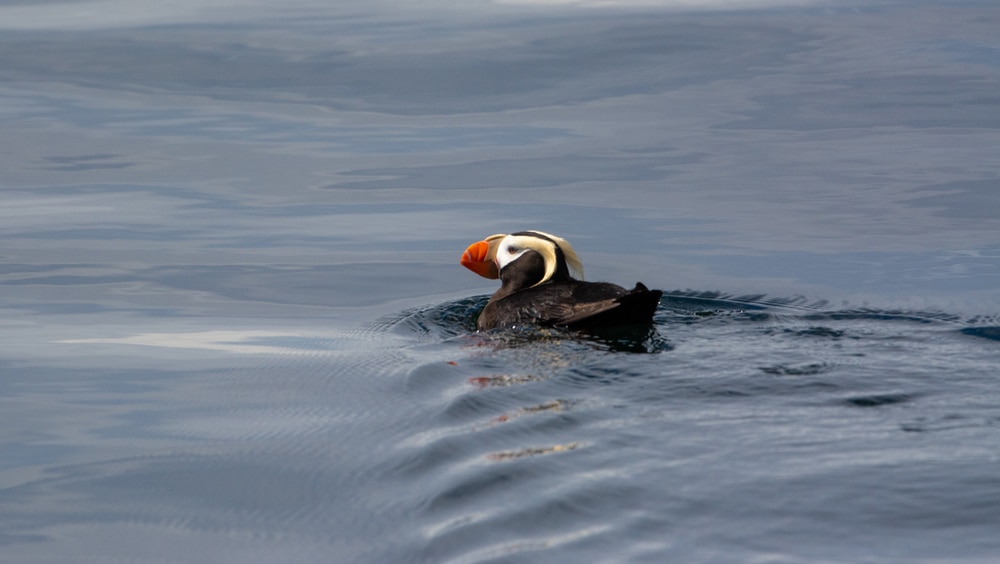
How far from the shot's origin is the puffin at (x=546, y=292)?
19.7ft

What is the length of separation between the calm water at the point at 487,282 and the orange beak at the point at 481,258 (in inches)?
12.7

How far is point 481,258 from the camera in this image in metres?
7.16

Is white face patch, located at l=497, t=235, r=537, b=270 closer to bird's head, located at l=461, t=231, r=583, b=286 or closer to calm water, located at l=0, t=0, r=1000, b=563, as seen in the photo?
bird's head, located at l=461, t=231, r=583, b=286

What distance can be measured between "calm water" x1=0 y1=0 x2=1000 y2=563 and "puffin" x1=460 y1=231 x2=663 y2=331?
21 centimetres

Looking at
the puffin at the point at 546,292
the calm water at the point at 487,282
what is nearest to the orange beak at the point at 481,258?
the puffin at the point at 546,292

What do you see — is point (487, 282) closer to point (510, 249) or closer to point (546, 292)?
point (510, 249)

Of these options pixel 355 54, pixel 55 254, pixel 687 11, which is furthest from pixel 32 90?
pixel 687 11

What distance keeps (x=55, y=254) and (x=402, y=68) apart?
4.99 m

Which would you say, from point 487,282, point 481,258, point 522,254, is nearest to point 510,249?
point 522,254

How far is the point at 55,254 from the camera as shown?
8.41m

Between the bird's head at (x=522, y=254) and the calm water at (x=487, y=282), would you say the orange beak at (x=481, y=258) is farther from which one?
the calm water at (x=487, y=282)

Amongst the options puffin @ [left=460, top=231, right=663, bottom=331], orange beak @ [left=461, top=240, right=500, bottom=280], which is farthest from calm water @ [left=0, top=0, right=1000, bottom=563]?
orange beak @ [left=461, top=240, right=500, bottom=280]

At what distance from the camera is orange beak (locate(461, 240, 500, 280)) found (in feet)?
23.5

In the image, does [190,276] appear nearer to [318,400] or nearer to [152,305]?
[152,305]
